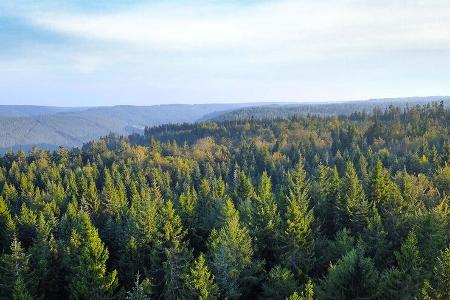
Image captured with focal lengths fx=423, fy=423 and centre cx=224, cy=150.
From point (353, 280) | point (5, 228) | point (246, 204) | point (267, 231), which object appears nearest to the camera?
point (353, 280)

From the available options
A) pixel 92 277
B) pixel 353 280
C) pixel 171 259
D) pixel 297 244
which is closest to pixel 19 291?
pixel 92 277

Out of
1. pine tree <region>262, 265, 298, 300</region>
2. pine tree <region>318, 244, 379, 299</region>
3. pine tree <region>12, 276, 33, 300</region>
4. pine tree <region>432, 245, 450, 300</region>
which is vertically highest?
pine tree <region>432, 245, 450, 300</region>

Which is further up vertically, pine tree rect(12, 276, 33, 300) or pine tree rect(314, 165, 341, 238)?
pine tree rect(314, 165, 341, 238)

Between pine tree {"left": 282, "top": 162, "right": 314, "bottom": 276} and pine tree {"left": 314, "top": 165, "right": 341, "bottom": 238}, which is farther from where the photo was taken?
pine tree {"left": 314, "top": 165, "right": 341, "bottom": 238}

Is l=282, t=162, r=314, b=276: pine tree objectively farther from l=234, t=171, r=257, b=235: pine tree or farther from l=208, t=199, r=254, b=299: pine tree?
l=234, t=171, r=257, b=235: pine tree

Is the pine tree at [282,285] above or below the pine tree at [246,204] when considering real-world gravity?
below

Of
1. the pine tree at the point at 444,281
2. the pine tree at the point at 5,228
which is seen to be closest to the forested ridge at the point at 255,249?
the pine tree at the point at 444,281

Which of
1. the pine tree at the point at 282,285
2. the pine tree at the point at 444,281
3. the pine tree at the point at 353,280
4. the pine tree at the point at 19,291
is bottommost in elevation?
the pine tree at the point at 19,291

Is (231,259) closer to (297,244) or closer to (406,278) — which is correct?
Answer: (297,244)

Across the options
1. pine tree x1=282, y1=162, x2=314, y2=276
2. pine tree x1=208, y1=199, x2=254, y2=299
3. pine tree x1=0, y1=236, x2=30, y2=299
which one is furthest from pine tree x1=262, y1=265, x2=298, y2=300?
pine tree x1=0, y1=236, x2=30, y2=299

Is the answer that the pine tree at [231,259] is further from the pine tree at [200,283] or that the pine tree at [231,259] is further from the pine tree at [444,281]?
the pine tree at [444,281]

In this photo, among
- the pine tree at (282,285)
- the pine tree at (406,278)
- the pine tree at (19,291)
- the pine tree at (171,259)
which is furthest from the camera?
the pine tree at (171,259)

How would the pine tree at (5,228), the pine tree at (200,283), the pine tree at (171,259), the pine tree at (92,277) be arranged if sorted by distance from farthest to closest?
the pine tree at (5,228), the pine tree at (92,277), the pine tree at (171,259), the pine tree at (200,283)

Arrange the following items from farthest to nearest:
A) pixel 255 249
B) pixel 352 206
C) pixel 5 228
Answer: pixel 5 228 < pixel 352 206 < pixel 255 249
